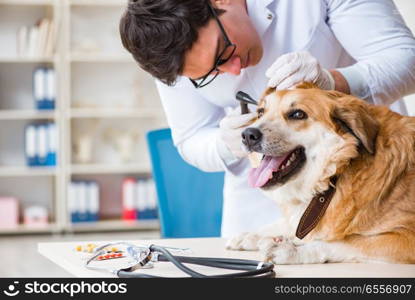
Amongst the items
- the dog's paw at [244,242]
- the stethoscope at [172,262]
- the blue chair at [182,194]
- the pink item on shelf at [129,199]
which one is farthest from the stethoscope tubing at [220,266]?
the pink item on shelf at [129,199]

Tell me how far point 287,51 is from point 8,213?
3.93m

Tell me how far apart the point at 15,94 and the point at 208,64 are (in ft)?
A: 13.6

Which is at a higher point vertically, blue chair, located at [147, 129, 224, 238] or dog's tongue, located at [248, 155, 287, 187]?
dog's tongue, located at [248, 155, 287, 187]

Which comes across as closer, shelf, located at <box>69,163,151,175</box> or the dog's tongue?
the dog's tongue

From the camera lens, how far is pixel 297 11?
5.79 feet

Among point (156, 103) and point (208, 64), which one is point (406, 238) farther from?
point (156, 103)

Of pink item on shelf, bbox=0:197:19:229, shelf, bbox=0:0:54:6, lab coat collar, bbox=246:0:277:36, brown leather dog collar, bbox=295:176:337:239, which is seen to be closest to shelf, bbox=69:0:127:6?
shelf, bbox=0:0:54:6

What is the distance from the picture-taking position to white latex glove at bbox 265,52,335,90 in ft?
4.80

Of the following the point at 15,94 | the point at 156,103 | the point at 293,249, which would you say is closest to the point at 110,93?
the point at 156,103

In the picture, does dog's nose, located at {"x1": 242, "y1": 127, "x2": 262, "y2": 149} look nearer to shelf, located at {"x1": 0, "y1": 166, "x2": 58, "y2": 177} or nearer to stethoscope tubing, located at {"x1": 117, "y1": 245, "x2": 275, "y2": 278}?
stethoscope tubing, located at {"x1": 117, "y1": 245, "x2": 275, "y2": 278}

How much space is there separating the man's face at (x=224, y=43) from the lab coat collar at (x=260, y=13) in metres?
0.03

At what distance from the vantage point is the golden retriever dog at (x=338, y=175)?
123 cm

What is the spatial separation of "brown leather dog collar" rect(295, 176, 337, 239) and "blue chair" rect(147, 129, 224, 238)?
103 cm

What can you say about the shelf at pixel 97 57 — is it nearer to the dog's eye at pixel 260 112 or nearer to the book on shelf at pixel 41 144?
the book on shelf at pixel 41 144
